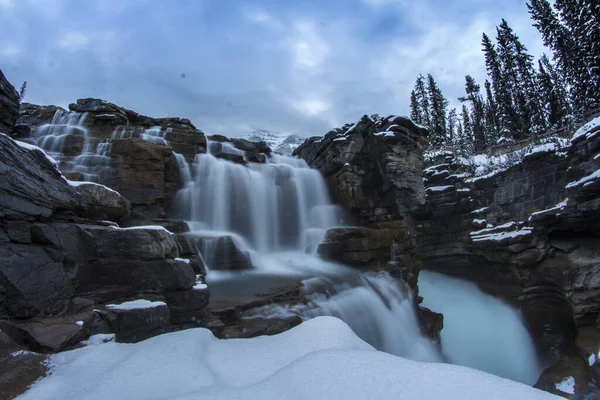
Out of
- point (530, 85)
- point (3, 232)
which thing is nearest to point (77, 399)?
point (3, 232)

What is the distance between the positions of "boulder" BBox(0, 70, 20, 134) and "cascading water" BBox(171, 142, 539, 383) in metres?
6.21

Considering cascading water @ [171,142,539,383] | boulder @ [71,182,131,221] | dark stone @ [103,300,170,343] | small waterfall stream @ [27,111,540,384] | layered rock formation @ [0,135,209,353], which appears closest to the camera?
layered rock formation @ [0,135,209,353]

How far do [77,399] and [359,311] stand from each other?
25.8ft

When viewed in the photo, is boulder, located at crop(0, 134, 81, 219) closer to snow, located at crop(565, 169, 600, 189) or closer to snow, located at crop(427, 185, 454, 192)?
snow, located at crop(565, 169, 600, 189)

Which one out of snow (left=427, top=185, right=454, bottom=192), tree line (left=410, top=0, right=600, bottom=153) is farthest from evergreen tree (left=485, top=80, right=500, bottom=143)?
snow (left=427, top=185, right=454, bottom=192)

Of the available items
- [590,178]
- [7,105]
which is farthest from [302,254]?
[590,178]

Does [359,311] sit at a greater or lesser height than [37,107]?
lesser

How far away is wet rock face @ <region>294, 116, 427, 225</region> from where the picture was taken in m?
17.6

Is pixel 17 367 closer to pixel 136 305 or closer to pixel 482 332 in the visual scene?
pixel 136 305

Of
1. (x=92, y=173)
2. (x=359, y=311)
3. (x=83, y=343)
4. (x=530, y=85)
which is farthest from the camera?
(x=530, y=85)

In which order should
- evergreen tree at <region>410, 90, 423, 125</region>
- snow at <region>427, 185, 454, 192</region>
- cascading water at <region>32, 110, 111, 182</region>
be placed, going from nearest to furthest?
cascading water at <region>32, 110, 111, 182</region> < snow at <region>427, 185, 454, 192</region> < evergreen tree at <region>410, 90, 423, 125</region>

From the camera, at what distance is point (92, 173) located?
12.5m

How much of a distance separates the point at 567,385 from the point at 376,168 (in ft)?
41.4

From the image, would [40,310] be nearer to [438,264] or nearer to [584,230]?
[584,230]
